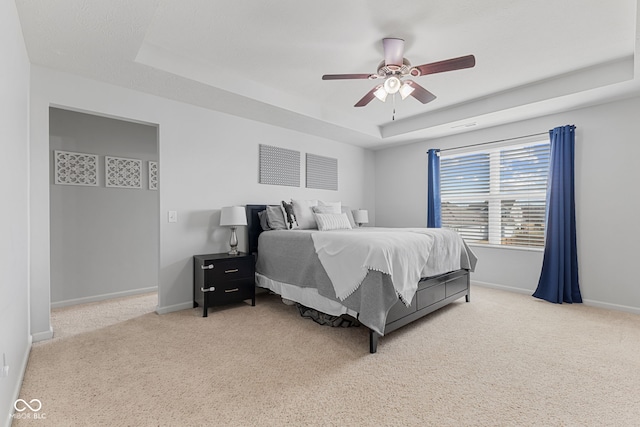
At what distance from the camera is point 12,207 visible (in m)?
1.68

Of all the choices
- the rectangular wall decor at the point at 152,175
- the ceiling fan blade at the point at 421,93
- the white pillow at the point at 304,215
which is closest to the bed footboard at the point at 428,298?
the white pillow at the point at 304,215

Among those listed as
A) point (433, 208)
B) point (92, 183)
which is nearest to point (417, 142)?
point (433, 208)

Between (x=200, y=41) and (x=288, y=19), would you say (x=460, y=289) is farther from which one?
(x=200, y=41)

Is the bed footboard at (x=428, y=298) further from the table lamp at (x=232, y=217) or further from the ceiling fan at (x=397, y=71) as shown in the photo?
the table lamp at (x=232, y=217)

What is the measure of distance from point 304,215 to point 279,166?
94 cm

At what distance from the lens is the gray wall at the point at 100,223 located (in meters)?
3.48

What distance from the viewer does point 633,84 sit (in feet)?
9.67

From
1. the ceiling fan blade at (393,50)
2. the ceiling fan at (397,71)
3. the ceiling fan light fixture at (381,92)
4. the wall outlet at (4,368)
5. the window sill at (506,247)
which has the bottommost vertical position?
the wall outlet at (4,368)

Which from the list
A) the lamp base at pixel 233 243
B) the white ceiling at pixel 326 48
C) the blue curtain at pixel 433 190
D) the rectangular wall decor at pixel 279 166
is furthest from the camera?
the blue curtain at pixel 433 190

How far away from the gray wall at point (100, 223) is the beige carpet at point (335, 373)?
723 millimetres

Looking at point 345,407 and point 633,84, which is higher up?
point 633,84

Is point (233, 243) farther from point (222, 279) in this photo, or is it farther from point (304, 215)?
point (304, 215)

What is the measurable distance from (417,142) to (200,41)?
3797 millimetres

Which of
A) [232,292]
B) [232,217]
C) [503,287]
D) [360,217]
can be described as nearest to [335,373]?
[232,292]
